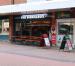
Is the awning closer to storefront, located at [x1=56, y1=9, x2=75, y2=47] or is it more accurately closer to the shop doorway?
storefront, located at [x1=56, y1=9, x2=75, y2=47]

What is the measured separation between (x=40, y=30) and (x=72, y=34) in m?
3.61

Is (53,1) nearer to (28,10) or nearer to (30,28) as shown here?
(28,10)

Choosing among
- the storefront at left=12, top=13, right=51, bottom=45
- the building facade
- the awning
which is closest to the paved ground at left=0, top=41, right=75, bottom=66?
the awning

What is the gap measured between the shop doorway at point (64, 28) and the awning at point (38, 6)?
206cm

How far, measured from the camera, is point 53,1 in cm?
2539

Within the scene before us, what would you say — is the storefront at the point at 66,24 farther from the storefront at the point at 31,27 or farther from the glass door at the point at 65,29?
the storefront at the point at 31,27

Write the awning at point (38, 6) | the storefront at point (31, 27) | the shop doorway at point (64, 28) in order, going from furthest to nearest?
the storefront at point (31, 27) < the shop doorway at point (64, 28) < the awning at point (38, 6)

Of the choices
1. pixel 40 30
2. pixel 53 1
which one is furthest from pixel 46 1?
pixel 40 30

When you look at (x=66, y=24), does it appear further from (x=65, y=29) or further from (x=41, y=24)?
(x=41, y=24)

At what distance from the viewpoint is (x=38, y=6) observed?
2623 centimetres

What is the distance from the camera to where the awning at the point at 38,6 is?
23812 mm

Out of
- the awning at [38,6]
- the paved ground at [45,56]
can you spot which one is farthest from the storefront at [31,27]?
the paved ground at [45,56]

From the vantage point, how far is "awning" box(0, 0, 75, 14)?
23812 mm

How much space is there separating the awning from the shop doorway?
2.06 meters
